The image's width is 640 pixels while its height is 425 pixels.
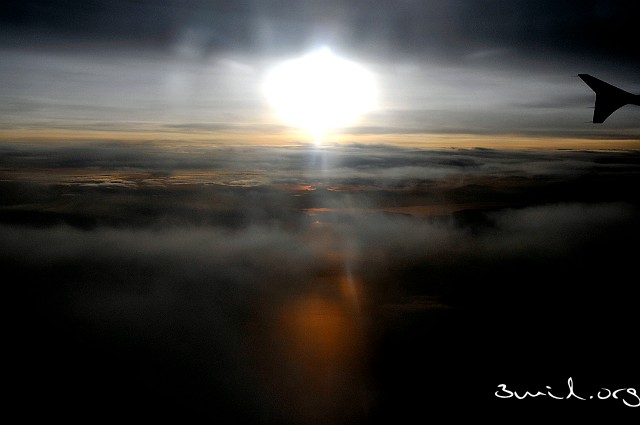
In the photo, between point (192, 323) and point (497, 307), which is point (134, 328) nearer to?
point (192, 323)

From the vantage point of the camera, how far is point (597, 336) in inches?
4126

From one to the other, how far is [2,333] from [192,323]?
159ft

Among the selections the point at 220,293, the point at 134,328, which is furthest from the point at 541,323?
the point at 134,328

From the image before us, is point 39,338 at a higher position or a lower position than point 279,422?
higher

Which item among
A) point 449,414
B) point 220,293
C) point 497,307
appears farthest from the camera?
point 220,293

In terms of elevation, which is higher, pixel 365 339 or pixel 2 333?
pixel 2 333

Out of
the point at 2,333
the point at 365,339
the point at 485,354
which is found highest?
the point at 2,333

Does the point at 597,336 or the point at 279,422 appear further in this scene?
the point at 597,336

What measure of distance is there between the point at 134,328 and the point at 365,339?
66377mm

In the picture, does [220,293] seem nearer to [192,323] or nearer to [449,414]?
[192,323]

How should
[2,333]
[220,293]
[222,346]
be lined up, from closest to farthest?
[2,333], [222,346], [220,293]

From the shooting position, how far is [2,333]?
9512 centimetres

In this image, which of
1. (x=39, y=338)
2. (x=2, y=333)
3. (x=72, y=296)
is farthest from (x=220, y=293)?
(x=2, y=333)

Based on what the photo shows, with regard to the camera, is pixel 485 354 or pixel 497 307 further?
pixel 497 307
